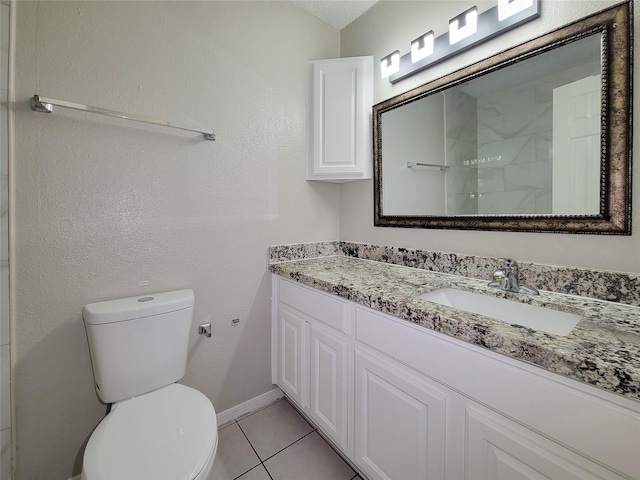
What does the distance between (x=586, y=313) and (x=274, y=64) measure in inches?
72.4

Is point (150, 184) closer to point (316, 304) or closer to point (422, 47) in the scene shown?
point (316, 304)

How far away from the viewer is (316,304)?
1.32 metres

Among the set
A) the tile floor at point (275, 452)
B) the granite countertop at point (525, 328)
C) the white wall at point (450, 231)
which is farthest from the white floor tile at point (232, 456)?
the white wall at point (450, 231)

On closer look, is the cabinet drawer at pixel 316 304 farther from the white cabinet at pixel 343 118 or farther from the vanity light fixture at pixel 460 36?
the vanity light fixture at pixel 460 36

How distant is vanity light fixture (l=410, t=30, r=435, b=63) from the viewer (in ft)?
4.46

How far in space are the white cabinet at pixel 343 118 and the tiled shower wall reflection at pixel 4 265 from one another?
1.31m

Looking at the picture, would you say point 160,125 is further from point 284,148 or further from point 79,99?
point 284,148

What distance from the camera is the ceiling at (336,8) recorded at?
1682mm

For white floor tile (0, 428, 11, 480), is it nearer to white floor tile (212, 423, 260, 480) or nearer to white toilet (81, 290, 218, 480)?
white toilet (81, 290, 218, 480)

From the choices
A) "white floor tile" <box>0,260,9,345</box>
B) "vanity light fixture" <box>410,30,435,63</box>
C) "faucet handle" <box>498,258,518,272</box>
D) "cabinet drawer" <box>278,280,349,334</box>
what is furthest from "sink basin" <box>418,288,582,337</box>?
"white floor tile" <box>0,260,9,345</box>

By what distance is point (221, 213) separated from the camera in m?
1.49

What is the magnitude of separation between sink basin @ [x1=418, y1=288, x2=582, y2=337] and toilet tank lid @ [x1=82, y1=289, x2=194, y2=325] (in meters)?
1.04

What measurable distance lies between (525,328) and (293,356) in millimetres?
1123

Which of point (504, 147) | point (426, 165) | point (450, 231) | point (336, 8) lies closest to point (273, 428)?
point (450, 231)
